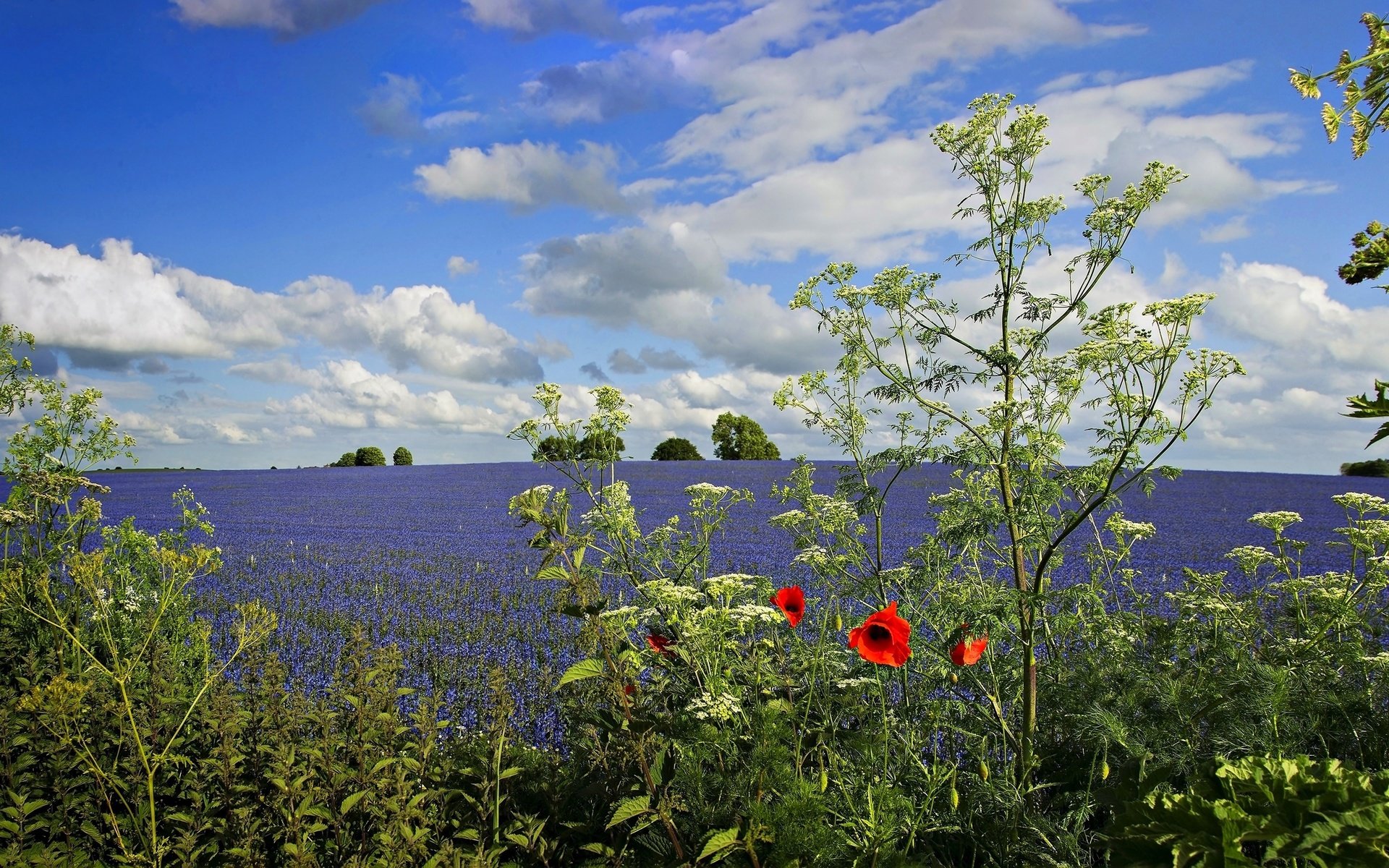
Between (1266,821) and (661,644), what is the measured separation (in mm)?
1962

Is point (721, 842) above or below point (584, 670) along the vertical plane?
below

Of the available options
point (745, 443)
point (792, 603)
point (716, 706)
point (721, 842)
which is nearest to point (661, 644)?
point (792, 603)

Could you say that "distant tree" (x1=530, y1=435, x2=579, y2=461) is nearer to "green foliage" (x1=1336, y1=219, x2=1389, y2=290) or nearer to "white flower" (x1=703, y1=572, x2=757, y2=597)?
"white flower" (x1=703, y1=572, x2=757, y2=597)

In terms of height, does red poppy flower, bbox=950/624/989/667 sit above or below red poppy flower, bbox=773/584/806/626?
below

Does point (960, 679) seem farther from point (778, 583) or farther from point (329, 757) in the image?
point (778, 583)

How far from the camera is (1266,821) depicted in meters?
1.28

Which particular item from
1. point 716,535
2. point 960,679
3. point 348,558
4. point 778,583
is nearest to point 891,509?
point 716,535

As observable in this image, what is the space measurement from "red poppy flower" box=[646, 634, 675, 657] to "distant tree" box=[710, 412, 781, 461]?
3269 cm

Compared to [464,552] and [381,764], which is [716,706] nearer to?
[381,764]

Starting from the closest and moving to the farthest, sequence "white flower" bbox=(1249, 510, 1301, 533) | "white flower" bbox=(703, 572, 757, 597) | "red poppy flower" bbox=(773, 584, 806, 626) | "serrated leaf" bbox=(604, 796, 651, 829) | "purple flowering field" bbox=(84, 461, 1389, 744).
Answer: "serrated leaf" bbox=(604, 796, 651, 829) → "white flower" bbox=(703, 572, 757, 597) → "red poppy flower" bbox=(773, 584, 806, 626) → "white flower" bbox=(1249, 510, 1301, 533) → "purple flowering field" bbox=(84, 461, 1389, 744)

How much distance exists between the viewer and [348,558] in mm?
11359

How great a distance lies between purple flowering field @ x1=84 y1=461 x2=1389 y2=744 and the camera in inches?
242

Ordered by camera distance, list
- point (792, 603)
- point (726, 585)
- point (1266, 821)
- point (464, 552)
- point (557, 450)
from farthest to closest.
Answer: point (464, 552) → point (557, 450) → point (792, 603) → point (726, 585) → point (1266, 821)

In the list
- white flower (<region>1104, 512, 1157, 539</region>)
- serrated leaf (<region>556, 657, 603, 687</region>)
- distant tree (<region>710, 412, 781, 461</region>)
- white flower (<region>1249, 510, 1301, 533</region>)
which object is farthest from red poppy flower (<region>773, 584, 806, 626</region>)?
distant tree (<region>710, 412, 781, 461</region>)
